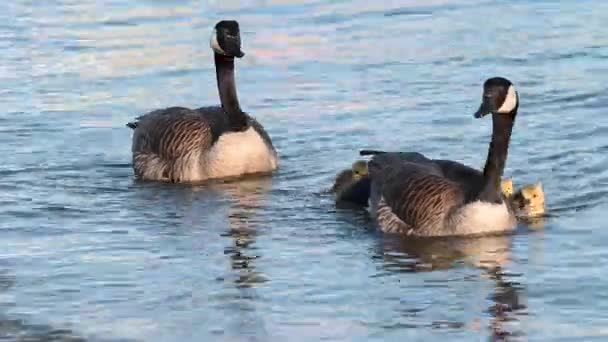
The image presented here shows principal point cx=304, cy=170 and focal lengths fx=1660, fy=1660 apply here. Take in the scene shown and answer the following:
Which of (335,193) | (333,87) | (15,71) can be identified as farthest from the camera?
(15,71)

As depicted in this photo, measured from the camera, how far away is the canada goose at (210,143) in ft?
51.0

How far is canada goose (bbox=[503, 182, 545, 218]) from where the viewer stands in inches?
525

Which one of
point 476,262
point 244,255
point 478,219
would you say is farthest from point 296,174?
point 476,262

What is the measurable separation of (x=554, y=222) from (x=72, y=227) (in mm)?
3796

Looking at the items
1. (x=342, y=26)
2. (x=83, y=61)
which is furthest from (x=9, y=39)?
(x=342, y=26)

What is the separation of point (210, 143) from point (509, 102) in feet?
12.6

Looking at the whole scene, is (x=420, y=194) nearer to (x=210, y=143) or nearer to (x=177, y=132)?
(x=210, y=143)

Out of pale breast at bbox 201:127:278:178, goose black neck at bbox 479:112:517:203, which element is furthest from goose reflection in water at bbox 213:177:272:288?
goose black neck at bbox 479:112:517:203

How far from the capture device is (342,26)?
22.3m

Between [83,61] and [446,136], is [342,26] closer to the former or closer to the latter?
[83,61]

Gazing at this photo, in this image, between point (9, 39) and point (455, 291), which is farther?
point (9, 39)

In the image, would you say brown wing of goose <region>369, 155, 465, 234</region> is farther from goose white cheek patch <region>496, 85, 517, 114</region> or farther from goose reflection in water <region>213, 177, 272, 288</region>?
goose reflection in water <region>213, 177, 272, 288</region>

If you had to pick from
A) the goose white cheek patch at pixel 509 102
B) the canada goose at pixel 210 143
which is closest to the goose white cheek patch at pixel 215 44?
the canada goose at pixel 210 143

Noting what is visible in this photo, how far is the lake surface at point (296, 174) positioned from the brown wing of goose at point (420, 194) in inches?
11.0
